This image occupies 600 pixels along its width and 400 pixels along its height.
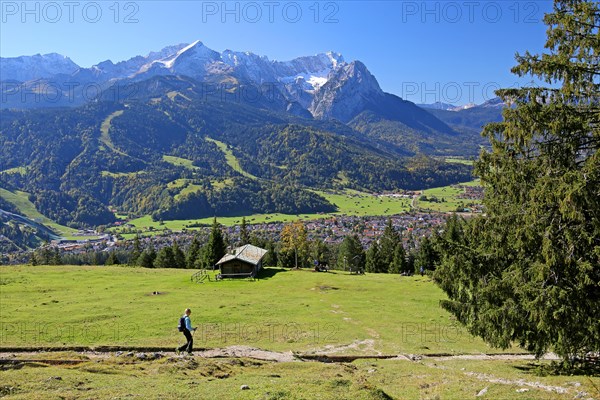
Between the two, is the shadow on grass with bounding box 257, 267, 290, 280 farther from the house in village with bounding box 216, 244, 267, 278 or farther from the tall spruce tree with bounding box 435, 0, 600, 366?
the tall spruce tree with bounding box 435, 0, 600, 366

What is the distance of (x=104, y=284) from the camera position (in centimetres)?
5938

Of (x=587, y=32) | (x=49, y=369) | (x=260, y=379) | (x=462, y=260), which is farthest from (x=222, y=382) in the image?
(x=587, y=32)

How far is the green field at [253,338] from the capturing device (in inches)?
683

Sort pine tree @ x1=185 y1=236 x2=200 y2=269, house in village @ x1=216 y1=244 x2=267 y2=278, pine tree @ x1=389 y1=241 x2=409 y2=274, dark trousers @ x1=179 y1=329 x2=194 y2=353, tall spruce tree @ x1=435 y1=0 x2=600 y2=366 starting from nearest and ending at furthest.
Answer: tall spruce tree @ x1=435 y1=0 x2=600 y2=366, dark trousers @ x1=179 y1=329 x2=194 y2=353, house in village @ x1=216 y1=244 x2=267 y2=278, pine tree @ x1=389 y1=241 x2=409 y2=274, pine tree @ x1=185 y1=236 x2=200 y2=269

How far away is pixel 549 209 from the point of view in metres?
18.1

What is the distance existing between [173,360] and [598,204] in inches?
848

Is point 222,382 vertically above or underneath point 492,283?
underneath

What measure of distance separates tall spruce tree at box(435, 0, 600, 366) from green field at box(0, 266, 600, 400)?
97.1 inches

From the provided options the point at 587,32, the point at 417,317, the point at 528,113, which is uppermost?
the point at 587,32

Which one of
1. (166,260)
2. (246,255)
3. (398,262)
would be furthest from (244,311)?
(166,260)

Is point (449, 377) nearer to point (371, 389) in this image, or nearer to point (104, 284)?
point (371, 389)

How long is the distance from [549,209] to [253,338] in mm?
23553

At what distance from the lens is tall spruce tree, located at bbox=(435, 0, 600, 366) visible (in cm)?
1703

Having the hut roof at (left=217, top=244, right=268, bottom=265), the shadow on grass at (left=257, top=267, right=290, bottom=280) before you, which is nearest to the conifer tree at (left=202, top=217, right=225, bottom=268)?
the hut roof at (left=217, top=244, right=268, bottom=265)
